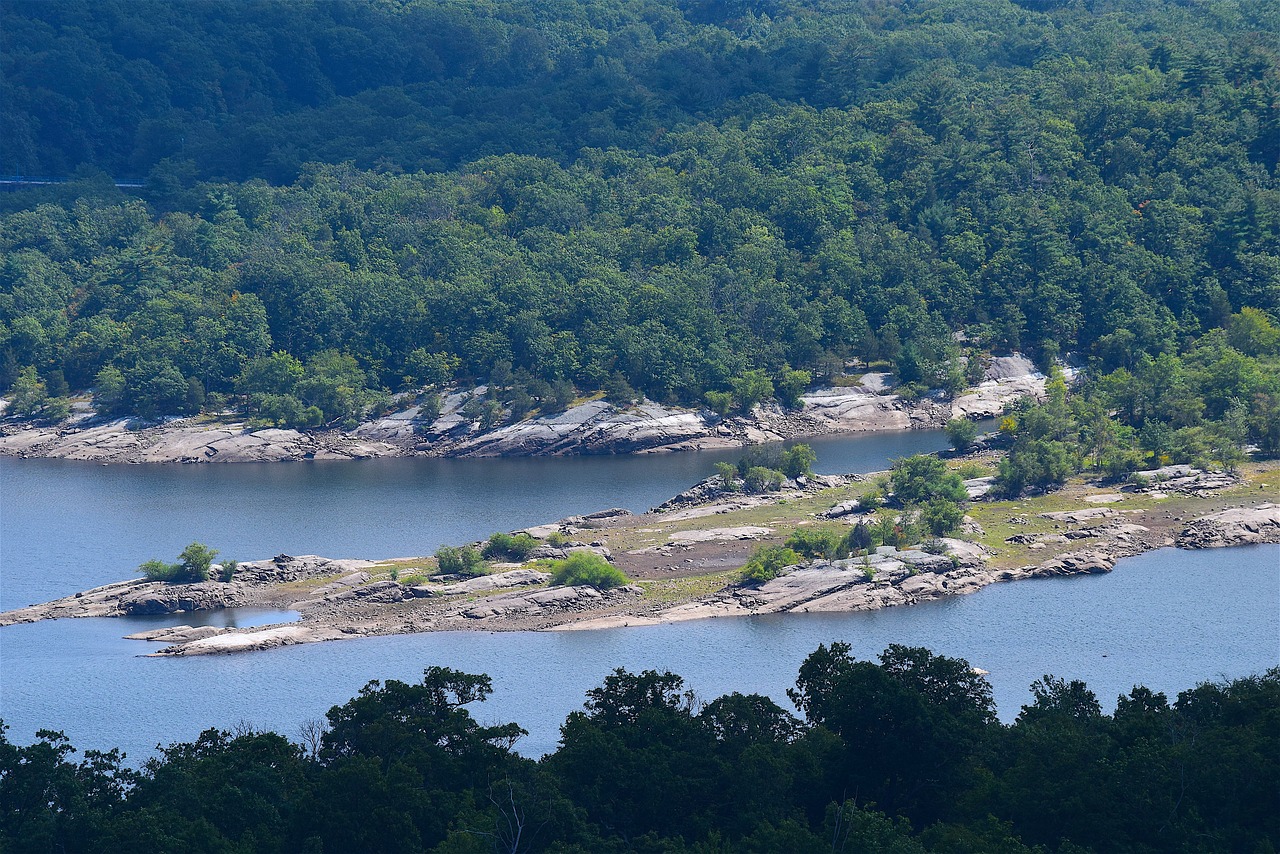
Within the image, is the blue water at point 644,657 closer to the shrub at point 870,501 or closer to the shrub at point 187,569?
the shrub at point 187,569

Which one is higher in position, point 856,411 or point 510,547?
point 856,411

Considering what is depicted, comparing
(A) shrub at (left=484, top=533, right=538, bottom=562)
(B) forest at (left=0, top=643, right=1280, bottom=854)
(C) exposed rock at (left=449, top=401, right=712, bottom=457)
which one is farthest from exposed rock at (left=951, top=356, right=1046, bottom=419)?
(B) forest at (left=0, top=643, right=1280, bottom=854)

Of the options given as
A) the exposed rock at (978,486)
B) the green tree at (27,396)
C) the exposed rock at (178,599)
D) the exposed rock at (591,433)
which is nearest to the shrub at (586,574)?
the exposed rock at (178,599)

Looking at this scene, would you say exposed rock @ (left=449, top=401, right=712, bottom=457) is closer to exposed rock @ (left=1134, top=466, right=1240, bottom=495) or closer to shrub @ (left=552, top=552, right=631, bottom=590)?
exposed rock @ (left=1134, top=466, right=1240, bottom=495)

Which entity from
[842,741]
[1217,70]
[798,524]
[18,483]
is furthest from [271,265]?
[842,741]

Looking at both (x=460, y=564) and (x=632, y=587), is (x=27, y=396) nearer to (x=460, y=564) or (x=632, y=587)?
(x=460, y=564)

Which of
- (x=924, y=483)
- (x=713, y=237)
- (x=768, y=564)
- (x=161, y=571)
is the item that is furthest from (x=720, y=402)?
(x=161, y=571)
